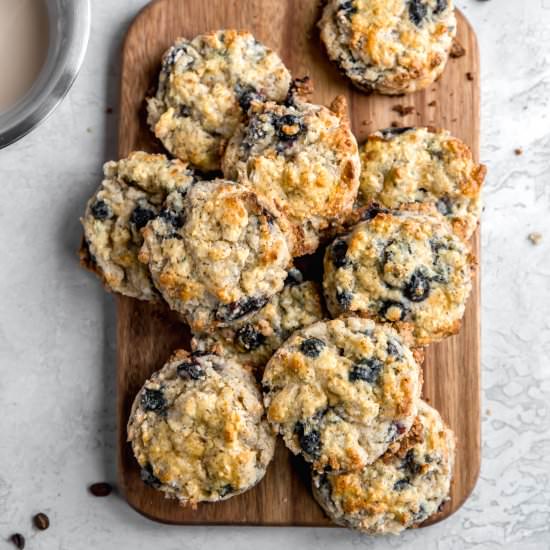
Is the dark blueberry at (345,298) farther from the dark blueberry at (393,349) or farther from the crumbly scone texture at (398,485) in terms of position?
the crumbly scone texture at (398,485)

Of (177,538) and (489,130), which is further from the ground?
(489,130)

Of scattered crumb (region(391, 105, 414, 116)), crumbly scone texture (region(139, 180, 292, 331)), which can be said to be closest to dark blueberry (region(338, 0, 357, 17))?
scattered crumb (region(391, 105, 414, 116))

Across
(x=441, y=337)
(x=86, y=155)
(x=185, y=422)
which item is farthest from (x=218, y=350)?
(x=86, y=155)

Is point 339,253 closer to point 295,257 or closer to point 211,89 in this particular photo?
point 295,257

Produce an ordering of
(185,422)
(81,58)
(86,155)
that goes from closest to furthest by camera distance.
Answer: (185,422)
(81,58)
(86,155)

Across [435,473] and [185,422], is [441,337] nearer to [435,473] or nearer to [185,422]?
[435,473]

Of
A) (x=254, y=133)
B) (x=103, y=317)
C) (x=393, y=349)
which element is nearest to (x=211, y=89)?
(x=254, y=133)
